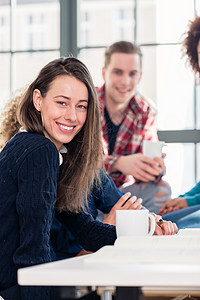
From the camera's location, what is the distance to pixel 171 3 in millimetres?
4410

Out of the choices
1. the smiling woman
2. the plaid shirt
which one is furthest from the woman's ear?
the plaid shirt

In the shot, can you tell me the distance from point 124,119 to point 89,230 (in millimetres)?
1449

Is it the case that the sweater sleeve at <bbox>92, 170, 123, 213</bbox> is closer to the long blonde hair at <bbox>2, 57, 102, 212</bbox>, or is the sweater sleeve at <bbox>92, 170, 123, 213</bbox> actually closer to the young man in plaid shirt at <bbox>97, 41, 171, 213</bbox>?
the long blonde hair at <bbox>2, 57, 102, 212</bbox>

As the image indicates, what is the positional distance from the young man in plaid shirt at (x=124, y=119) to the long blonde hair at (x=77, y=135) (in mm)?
924

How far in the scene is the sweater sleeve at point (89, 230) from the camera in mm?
1473

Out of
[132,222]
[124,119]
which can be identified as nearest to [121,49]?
[124,119]

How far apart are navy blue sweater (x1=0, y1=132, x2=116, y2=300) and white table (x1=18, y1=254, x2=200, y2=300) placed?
0.41m

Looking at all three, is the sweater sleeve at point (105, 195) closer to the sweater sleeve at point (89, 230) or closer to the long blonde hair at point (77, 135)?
the long blonde hair at point (77, 135)

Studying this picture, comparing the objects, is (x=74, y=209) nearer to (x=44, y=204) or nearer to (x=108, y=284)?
(x=44, y=204)

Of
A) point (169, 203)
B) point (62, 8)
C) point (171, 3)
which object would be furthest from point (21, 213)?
point (171, 3)

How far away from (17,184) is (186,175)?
3.18m

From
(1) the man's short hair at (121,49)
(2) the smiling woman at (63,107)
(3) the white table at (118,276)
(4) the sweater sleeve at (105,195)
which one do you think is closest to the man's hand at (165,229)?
(2) the smiling woman at (63,107)

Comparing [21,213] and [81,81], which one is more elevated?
[81,81]

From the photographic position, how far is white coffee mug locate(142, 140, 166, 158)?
95.8 inches
